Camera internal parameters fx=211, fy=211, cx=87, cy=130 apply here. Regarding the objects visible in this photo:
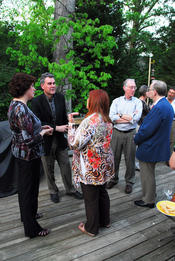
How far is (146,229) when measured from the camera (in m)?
2.34

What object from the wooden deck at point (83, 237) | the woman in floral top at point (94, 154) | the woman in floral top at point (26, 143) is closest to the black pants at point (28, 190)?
the woman in floral top at point (26, 143)

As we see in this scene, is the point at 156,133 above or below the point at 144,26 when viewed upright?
below

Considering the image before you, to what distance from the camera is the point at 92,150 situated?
1994 mm

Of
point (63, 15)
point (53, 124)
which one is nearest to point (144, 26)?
point (63, 15)

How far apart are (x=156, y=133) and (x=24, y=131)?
1.50m

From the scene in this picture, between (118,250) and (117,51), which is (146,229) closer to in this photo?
(118,250)

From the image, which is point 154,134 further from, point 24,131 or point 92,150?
point 24,131

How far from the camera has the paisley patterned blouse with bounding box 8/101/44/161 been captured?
187cm

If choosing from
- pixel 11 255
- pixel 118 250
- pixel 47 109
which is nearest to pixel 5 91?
pixel 47 109

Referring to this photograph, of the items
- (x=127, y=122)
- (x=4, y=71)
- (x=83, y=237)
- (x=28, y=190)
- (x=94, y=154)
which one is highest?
(x=4, y=71)

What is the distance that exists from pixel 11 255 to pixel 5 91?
4692mm

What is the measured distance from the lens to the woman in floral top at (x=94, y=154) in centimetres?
194

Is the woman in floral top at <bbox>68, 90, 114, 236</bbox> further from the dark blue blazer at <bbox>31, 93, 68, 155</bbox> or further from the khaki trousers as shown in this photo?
the khaki trousers

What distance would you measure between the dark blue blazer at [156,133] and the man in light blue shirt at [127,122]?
0.49 meters
